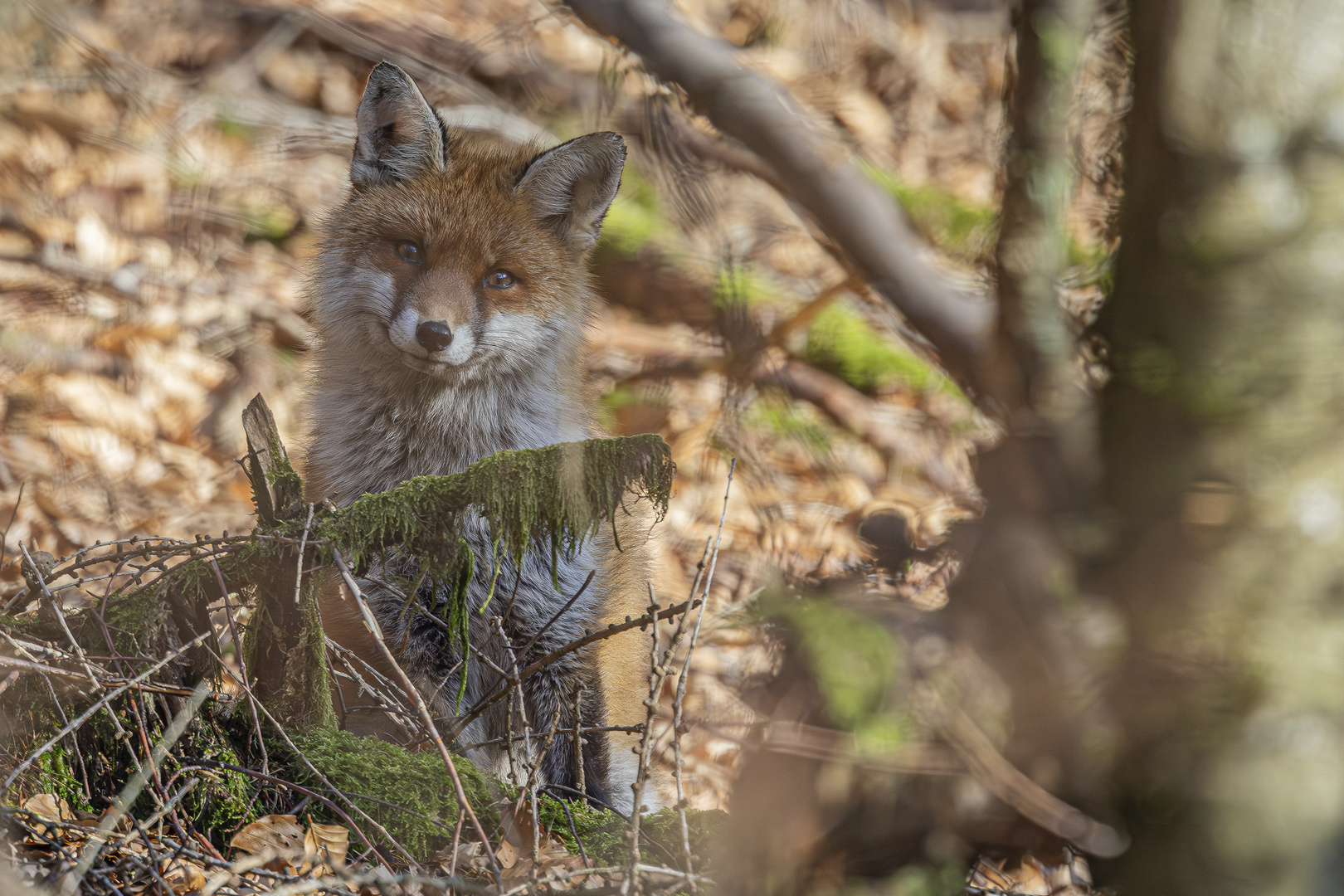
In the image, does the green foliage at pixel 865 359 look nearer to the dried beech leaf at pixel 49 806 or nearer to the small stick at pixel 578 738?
the small stick at pixel 578 738

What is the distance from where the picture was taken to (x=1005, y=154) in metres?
2.07

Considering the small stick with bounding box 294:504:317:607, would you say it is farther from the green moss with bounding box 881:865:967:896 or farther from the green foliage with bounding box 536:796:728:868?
the green moss with bounding box 881:865:967:896

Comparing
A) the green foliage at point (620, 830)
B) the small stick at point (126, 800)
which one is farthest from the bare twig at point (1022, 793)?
the small stick at point (126, 800)

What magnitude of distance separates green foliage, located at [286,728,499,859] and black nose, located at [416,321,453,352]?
1362 millimetres

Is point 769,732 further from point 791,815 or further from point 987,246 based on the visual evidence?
point 987,246

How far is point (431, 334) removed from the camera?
3490 millimetres

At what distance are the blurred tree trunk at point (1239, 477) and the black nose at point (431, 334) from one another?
2402 mm

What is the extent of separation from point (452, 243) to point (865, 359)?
4.35m

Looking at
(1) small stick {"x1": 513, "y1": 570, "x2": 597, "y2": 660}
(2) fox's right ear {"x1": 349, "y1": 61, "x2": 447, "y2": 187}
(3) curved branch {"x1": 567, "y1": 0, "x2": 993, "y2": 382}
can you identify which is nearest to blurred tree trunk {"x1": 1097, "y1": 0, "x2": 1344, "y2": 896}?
(3) curved branch {"x1": 567, "y1": 0, "x2": 993, "y2": 382}

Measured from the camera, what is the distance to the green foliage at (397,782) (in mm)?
2855

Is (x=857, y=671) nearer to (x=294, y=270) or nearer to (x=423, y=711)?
(x=423, y=711)

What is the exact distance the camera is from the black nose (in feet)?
11.5

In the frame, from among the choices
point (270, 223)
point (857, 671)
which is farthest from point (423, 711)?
point (270, 223)

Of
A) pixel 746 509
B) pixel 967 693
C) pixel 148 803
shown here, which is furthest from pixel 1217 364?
pixel 746 509
